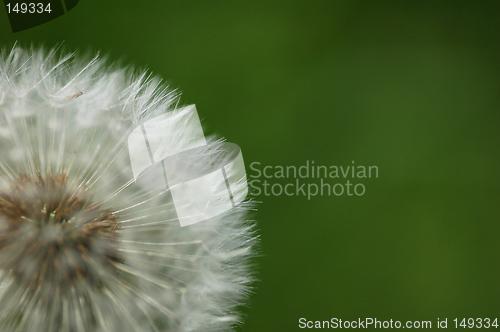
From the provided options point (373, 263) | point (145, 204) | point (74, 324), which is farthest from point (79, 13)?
point (373, 263)

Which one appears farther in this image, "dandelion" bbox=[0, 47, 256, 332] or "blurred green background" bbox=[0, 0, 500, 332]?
"blurred green background" bbox=[0, 0, 500, 332]

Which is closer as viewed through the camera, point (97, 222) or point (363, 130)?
point (97, 222)

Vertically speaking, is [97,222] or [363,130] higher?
[363,130]

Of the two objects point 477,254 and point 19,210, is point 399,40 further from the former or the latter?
point 19,210

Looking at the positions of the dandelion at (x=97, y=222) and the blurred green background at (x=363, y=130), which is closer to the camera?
the dandelion at (x=97, y=222)
